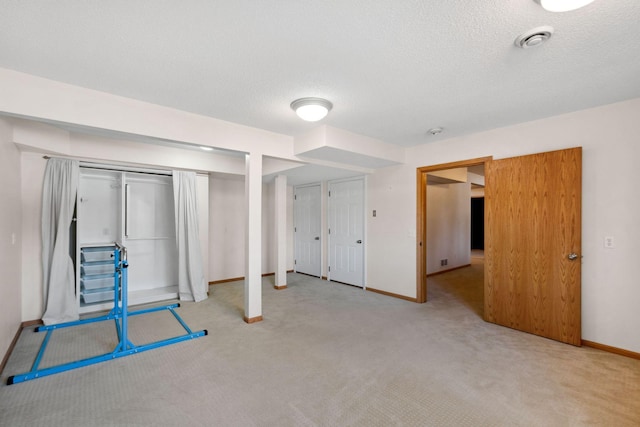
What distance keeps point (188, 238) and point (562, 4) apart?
4.82 meters

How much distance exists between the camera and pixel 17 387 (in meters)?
2.25

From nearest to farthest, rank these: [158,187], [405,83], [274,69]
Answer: [274,69]
[405,83]
[158,187]

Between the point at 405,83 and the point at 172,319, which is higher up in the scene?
the point at 405,83

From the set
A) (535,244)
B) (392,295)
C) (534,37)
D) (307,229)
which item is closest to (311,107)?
(534,37)

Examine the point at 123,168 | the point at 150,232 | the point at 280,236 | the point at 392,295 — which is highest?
the point at 123,168

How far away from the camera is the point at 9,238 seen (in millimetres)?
2918

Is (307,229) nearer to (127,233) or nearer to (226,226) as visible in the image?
(226,226)

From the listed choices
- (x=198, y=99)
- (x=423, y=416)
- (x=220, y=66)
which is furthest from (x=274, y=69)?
(x=423, y=416)

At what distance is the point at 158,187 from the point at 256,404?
167 inches

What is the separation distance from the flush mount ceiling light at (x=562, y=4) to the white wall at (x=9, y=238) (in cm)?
427

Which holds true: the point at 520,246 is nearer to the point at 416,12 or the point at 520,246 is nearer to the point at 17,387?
the point at 416,12

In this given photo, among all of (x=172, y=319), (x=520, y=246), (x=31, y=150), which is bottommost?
(x=172, y=319)

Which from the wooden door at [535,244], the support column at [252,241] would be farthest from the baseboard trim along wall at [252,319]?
the wooden door at [535,244]

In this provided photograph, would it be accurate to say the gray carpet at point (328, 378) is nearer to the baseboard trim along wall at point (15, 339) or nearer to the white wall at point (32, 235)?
the baseboard trim along wall at point (15, 339)
